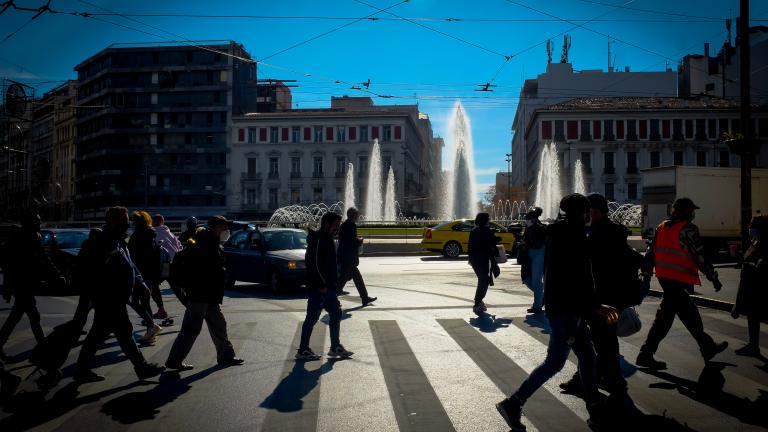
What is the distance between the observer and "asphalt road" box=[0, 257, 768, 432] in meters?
4.88

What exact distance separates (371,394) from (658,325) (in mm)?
3111

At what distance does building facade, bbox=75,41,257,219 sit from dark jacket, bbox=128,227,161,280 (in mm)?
71705

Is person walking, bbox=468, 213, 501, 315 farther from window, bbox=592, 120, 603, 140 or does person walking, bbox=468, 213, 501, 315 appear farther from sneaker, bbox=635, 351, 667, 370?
window, bbox=592, 120, 603, 140

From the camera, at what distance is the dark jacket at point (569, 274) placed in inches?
185

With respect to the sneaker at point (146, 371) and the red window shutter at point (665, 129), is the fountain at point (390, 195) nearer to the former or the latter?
the red window shutter at point (665, 129)

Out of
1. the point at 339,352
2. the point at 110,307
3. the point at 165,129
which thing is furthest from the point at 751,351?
the point at 165,129

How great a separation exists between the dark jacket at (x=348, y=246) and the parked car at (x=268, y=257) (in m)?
1.83

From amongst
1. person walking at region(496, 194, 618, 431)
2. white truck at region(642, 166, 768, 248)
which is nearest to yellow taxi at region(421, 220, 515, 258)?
white truck at region(642, 166, 768, 248)

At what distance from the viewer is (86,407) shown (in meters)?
5.33

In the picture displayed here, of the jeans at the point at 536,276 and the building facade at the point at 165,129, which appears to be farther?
the building facade at the point at 165,129

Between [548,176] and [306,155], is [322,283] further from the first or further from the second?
[306,155]

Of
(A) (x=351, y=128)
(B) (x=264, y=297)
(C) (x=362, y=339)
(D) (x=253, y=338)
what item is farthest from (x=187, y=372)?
(A) (x=351, y=128)

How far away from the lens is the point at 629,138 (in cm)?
7206

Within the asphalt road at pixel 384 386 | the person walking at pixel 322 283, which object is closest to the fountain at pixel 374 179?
the asphalt road at pixel 384 386
